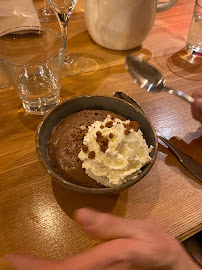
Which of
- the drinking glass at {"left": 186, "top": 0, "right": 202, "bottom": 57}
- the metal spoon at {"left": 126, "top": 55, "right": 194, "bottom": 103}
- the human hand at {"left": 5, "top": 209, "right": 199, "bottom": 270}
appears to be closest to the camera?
the human hand at {"left": 5, "top": 209, "right": 199, "bottom": 270}

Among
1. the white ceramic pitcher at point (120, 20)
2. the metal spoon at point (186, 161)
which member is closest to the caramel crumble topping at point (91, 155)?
the metal spoon at point (186, 161)

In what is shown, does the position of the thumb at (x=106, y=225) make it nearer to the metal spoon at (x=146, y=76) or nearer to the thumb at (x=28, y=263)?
the thumb at (x=28, y=263)

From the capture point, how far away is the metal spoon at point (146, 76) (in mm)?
737

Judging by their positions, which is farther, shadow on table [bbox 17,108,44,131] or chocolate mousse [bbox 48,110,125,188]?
shadow on table [bbox 17,108,44,131]

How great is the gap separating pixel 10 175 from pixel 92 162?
18cm

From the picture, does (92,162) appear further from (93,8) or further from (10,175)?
(93,8)

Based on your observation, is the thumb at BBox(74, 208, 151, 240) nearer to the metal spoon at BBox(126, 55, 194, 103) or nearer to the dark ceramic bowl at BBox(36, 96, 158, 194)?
the dark ceramic bowl at BBox(36, 96, 158, 194)

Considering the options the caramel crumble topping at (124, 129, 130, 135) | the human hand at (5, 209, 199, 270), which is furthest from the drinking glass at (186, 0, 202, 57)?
the human hand at (5, 209, 199, 270)

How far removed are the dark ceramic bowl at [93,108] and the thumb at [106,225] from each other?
47mm

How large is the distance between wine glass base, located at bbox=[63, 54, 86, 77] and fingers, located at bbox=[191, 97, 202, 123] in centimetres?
34

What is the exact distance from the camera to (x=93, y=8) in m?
0.78

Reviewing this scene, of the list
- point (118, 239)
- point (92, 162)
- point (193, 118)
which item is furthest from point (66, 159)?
point (193, 118)

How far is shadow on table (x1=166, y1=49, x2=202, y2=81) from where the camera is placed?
0.81 meters

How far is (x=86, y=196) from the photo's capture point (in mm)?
510
